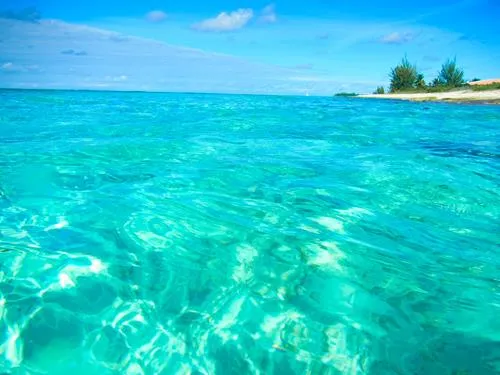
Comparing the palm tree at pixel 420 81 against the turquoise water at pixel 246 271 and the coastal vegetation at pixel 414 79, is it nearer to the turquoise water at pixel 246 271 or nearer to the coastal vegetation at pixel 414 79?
the coastal vegetation at pixel 414 79

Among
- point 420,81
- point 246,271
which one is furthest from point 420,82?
point 246,271

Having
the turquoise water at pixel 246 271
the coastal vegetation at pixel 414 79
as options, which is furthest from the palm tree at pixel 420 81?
the turquoise water at pixel 246 271

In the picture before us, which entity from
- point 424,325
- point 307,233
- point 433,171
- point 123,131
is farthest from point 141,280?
point 123,131

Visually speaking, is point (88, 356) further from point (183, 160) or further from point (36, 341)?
point (183, 160)

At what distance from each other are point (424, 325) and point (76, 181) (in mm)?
6036

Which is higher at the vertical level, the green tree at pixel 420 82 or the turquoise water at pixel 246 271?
the green tree at pixel 420 82

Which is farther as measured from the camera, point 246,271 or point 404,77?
point 404,77

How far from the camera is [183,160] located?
8422 mm

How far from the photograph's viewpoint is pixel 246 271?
146 inches

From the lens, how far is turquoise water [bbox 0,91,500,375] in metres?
2.71

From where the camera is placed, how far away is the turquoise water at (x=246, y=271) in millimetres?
2707

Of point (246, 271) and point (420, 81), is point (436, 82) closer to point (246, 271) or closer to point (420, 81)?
point (420, 81)

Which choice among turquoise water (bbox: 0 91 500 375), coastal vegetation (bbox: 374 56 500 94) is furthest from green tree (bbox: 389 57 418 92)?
turquoise water (bbox: 0 91 500 375)

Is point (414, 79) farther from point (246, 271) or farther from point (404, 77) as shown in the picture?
point (246, 271)
